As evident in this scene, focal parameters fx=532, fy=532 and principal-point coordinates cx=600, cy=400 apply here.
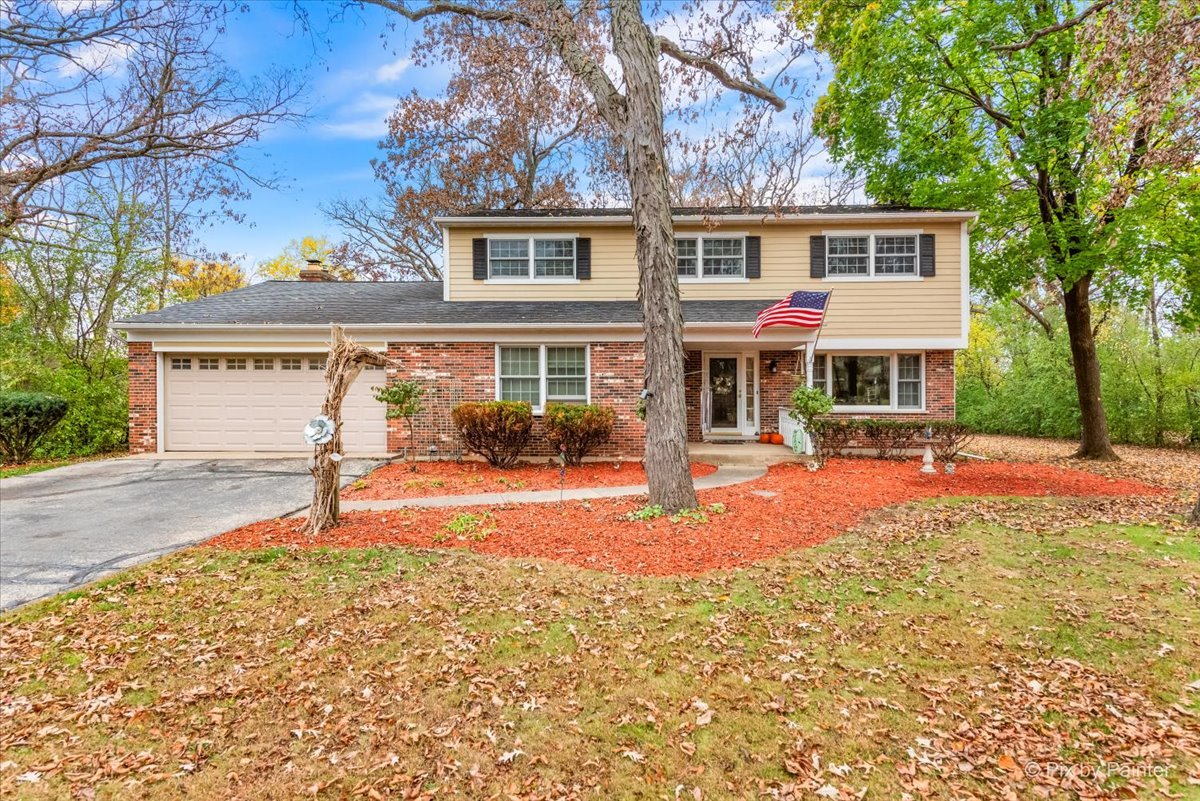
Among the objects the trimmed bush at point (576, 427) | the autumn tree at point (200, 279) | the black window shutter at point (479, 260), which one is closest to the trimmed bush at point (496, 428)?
the trimmed bush at point (576, 427)

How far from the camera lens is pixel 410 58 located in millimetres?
9523

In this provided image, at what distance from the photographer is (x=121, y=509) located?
23.1 ft

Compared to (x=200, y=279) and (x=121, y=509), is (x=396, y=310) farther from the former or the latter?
(x=200, y=279)

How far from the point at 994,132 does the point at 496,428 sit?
13253 millimetres

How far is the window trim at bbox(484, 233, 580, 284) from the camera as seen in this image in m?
13.2

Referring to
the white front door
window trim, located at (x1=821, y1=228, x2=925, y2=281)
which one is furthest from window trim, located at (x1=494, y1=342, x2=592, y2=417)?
window trim, located at (x1=821, y1=228, x2=925, y2=281)

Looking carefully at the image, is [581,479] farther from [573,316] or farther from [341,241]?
[341,241]

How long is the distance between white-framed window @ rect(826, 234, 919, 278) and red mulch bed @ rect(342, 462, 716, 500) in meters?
6.18

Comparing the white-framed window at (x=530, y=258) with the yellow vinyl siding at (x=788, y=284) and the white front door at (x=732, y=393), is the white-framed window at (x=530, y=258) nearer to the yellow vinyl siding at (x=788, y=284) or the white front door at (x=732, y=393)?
the yellow vinyl siding at (x=788, y=284)

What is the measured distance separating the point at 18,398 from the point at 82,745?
1239cm

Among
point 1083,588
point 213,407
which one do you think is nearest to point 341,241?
point 213,407

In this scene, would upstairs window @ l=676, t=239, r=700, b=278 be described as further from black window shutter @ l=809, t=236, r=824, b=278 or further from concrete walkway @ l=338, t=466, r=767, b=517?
concrete walkway @ l=338, t=466, r=767, b=517

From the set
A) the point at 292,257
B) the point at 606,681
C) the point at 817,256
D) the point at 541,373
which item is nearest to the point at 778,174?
the point at 817,256

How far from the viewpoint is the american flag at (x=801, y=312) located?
948 cm
